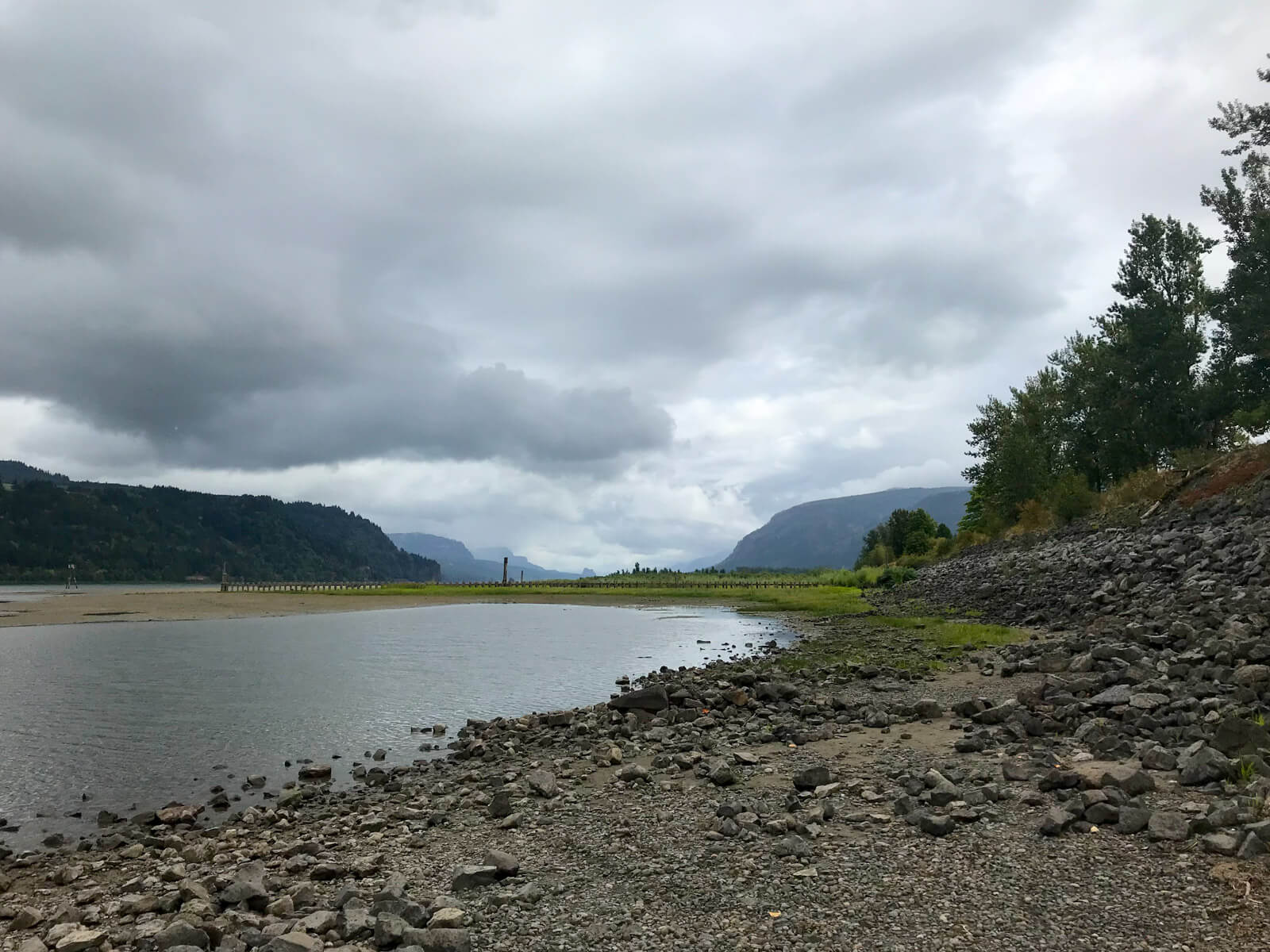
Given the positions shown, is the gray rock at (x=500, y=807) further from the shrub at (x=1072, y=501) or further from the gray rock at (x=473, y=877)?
the shrub at (x=1072, y=501)

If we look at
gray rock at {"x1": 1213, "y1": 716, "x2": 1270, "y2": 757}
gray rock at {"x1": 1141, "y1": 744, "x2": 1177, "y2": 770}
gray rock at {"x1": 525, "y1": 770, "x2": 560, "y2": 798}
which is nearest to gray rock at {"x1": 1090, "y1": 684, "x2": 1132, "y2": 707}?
gray rock at {"x1": 1213, "y1": 716, "x2": 1270, "y2": 757}

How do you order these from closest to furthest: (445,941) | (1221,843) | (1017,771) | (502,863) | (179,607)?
(1221,843), (445,941), (502,863), (1017,771), (179,607)

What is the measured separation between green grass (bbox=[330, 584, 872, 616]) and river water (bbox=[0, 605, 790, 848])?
13152 mm

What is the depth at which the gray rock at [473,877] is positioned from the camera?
30.0 ft

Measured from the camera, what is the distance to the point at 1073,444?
7238cm

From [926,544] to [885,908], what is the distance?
117285 millimetres

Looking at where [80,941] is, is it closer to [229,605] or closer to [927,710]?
[927,710]

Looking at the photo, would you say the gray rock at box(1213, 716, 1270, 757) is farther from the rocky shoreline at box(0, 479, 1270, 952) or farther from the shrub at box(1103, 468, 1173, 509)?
the shrub at box(1103, 468, 1173, 509)

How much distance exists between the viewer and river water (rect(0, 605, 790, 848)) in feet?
58.9

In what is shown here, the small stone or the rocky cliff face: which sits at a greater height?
the rocky cliff face

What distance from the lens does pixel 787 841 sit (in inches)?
355

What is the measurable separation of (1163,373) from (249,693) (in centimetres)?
6057

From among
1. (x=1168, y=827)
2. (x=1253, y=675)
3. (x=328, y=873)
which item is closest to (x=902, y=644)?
(x=1253, y=675)

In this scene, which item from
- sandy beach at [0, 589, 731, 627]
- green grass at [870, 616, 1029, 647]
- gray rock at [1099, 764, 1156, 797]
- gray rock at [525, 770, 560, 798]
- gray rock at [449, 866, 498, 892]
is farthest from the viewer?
sandy beach at [0, 589, 731, 627]
